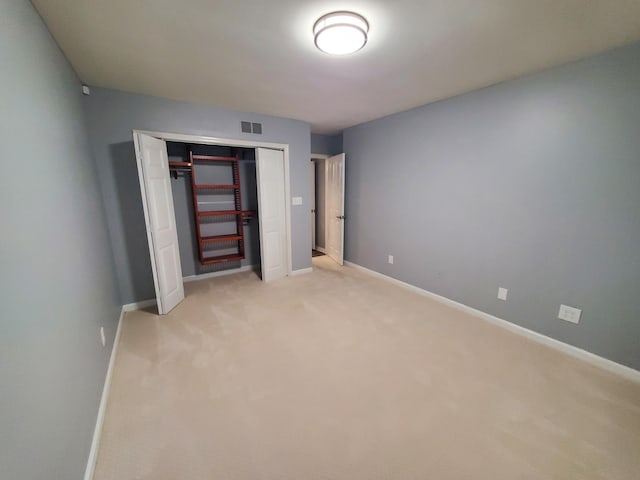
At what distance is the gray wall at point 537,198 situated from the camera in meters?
1.88

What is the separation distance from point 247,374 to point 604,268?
120 inches

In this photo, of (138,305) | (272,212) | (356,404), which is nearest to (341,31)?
(356,404)

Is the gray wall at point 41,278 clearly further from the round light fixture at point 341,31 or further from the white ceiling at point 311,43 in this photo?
the round light fixture at point 341,31

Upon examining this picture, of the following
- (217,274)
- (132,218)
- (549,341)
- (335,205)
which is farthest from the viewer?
(335,205)

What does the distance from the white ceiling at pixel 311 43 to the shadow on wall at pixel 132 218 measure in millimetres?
722

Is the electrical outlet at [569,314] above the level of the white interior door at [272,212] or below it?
below

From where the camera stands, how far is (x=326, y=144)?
4.87 m

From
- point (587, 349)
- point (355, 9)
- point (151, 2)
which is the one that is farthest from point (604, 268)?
point (151, 2)

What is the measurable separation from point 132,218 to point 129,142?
34.2 inches

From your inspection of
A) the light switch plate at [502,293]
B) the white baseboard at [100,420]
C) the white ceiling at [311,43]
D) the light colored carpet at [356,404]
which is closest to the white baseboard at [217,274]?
the light colored carpet at [356,404]

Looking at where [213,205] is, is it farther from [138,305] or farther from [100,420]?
[100,420]

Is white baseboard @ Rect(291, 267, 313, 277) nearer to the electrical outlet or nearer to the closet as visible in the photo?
the closet

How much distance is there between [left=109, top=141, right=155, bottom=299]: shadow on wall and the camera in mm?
2736

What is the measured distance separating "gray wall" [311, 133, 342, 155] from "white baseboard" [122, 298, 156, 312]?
12.0 feet
